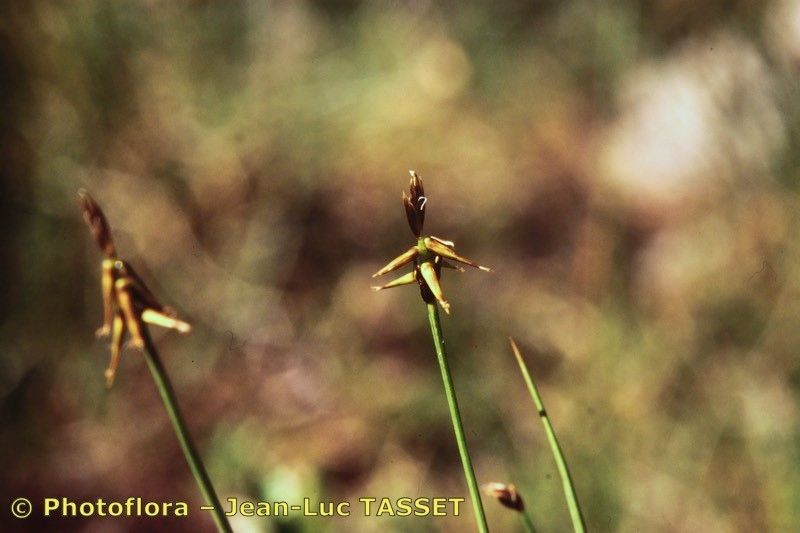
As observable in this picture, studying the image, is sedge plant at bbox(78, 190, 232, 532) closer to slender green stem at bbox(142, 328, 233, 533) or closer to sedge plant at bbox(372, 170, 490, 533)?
slender green stem at bbox(142, 328, 233, 533)

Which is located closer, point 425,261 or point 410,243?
point 425,261

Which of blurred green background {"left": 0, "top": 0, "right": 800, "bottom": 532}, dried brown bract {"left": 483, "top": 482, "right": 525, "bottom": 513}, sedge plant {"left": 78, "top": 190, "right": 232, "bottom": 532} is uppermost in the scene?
blurred green background {"left": 0, "top": 0, "right": 800, "bottom": 532}

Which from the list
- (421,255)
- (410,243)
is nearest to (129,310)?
(421,255)

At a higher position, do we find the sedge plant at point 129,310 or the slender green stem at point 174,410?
the sedge plant at point 129,310

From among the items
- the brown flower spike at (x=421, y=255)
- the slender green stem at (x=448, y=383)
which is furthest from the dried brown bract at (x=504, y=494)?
the brown flower spike at (x=421, y=255)

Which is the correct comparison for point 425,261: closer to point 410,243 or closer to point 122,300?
point 122,300

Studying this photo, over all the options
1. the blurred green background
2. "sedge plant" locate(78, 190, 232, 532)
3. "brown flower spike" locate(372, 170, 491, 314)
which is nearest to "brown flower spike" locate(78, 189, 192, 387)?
"sedge plant" locate(78, 190, 232, 532)

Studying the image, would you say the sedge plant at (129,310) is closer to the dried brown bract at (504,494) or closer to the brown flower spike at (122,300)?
the brown flower spike at (122,300)

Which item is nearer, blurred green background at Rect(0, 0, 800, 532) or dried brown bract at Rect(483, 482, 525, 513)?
dried brown bract at Rect(483, 482, 525, 513)
